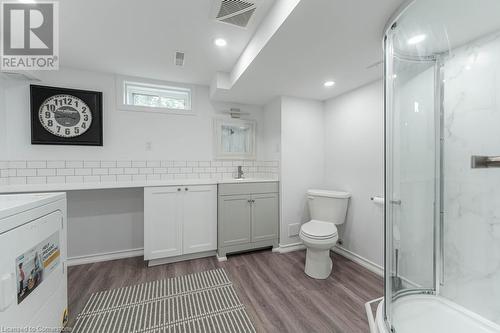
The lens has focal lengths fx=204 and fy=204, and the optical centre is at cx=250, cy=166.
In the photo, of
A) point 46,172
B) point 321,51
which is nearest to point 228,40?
point 321,51

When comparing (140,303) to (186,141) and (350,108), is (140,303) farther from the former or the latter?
(350,108)

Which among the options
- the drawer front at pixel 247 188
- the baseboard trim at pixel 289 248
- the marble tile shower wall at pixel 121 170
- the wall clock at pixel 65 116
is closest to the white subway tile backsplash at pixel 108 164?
the marble tile shower wall at pixel 121 170

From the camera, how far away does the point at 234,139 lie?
309cm

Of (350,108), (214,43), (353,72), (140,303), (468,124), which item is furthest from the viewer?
(350,108)

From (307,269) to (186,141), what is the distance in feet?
7.07

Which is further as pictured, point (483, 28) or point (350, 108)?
point (350, 108)

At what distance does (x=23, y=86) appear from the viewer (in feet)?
7.06

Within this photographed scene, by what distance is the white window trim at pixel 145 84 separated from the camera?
2.50m

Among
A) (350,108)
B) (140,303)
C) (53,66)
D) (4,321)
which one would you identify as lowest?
(140,303)

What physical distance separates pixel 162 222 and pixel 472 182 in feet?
9.08

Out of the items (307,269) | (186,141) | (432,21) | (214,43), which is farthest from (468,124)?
(186,141)

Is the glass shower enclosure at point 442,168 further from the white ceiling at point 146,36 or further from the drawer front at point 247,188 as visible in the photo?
the drawer front at point 247,188

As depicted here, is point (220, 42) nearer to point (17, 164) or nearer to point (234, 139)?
point (234, 139)

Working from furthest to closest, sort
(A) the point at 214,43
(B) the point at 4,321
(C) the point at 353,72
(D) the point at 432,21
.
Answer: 1. (C) the point at 353,72
2. (A) the point at 214,43
3. (D) the point at 432,21
4. (B) the point at 4,321
